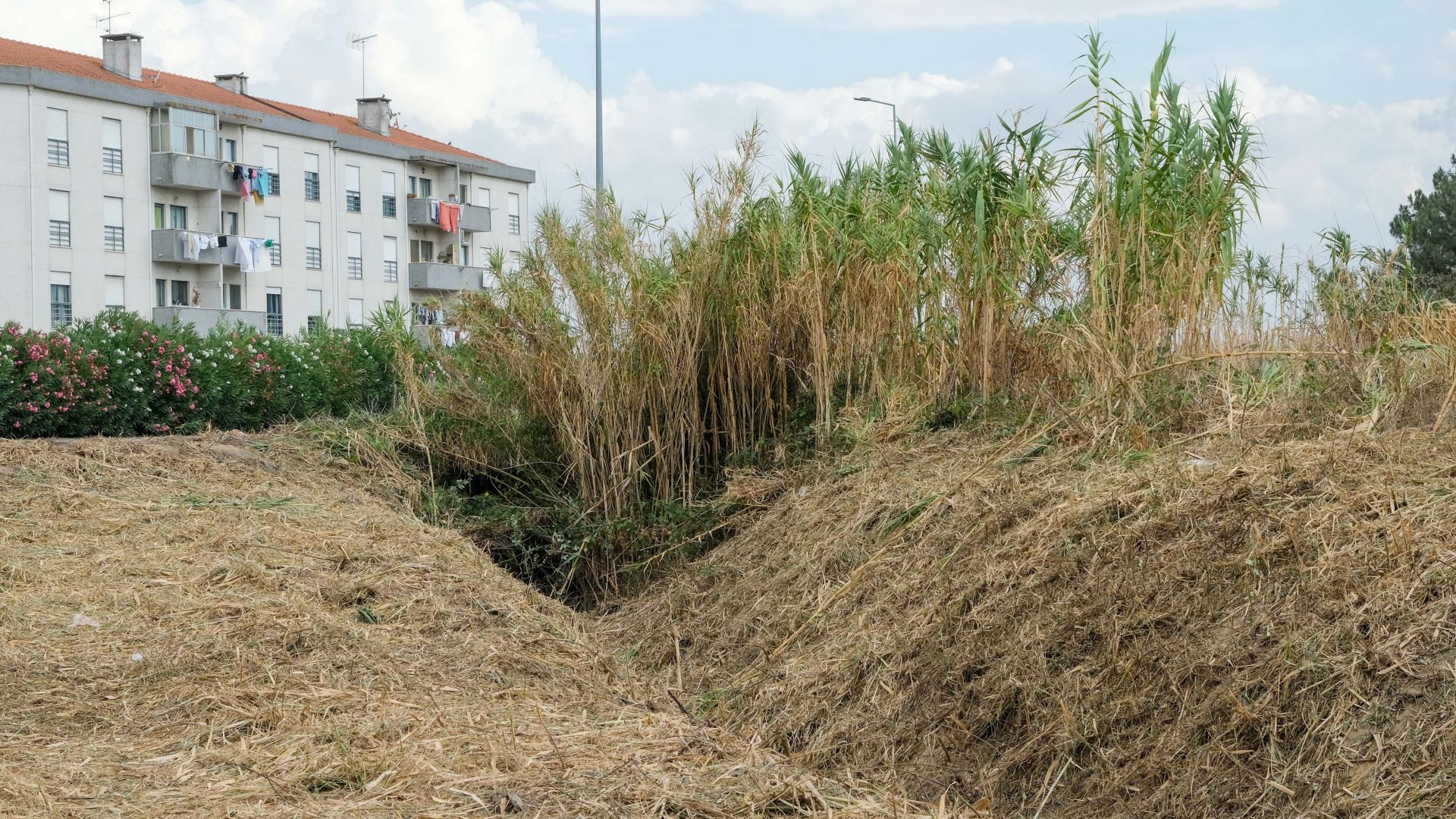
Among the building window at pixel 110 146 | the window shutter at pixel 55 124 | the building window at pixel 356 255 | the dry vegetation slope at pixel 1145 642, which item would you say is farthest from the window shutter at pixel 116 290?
the dry vegetation slope at pixel 1145 642

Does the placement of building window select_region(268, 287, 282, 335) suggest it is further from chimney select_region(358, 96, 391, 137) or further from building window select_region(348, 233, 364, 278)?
chimney select_region(358, 96, 391, 137)

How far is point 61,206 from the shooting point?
2962 centimetres

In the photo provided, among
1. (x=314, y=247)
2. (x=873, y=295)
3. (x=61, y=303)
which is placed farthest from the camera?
(x=314, y=247)

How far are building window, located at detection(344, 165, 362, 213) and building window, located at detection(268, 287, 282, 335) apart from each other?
374 cm

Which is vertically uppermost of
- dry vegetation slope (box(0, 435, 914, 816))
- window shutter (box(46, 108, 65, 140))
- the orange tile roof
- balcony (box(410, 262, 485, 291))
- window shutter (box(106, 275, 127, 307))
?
the orange tile roof

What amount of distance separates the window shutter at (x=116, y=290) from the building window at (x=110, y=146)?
8.57ft

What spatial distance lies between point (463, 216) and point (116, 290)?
41.6 ft

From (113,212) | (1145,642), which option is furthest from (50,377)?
(113,212)

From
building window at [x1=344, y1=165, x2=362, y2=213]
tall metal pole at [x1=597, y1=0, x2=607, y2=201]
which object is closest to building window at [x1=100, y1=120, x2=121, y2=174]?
building window at [x1=344, y1=165, x2=362, y2=213]

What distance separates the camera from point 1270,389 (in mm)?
5402

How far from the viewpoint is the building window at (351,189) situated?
37844 mm

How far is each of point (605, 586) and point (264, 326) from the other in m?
30.9

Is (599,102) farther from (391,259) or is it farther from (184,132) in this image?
(391,259)

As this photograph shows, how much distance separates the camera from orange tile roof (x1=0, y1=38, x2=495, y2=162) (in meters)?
31.6
